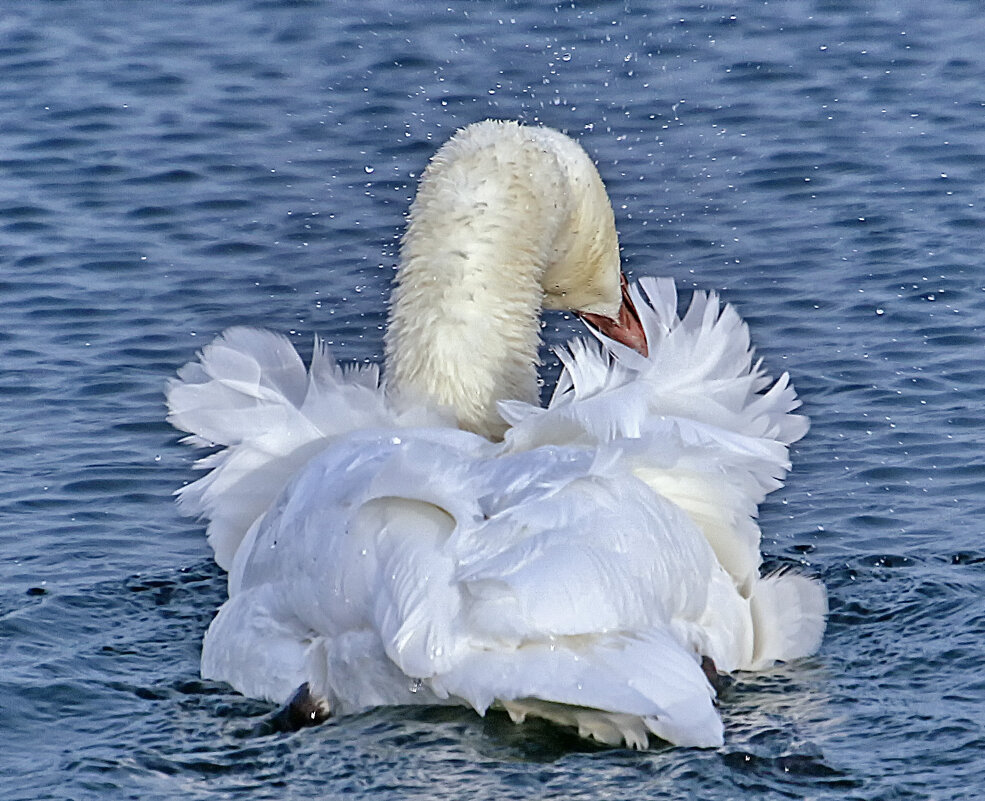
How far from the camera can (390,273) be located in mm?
9914

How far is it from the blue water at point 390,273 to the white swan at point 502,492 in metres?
0.24

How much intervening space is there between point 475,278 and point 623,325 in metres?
1.05

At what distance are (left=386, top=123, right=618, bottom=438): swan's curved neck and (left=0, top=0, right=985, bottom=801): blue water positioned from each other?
1.20 metres

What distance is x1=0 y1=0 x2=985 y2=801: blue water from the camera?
18.4 ft

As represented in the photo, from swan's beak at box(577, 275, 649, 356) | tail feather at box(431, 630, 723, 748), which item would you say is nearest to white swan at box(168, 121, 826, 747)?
tail feather at box(431, 630, 723, 748)

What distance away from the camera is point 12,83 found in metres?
12.3

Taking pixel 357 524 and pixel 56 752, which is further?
pixel 56 752

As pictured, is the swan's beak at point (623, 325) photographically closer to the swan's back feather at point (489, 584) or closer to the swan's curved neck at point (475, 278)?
the swan's curved neck at point (475, 278)

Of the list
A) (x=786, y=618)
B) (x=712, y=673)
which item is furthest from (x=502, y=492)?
(x=786, y=618)

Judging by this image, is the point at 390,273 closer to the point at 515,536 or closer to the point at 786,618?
the point at 786,618

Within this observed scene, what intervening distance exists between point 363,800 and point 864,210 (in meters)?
5.90

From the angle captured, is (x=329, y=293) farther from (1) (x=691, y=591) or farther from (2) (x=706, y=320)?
(1) (x=691, y=591)

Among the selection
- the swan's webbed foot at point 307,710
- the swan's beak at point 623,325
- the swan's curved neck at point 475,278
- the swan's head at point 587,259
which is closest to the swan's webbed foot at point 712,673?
the swan's webbed foot at point 307,710

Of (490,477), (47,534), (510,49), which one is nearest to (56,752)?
(490,477)
